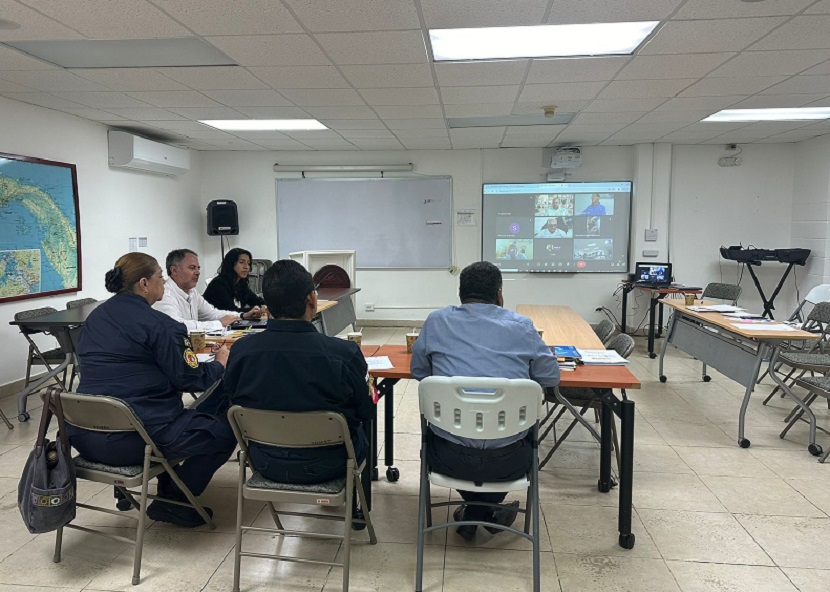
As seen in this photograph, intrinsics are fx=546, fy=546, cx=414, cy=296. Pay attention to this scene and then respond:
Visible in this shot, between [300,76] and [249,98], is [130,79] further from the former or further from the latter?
[300,76]

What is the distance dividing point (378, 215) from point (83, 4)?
534cm

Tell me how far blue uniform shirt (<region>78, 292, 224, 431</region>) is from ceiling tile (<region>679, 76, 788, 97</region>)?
4053 millimetres

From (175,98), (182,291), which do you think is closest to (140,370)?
(182,291)

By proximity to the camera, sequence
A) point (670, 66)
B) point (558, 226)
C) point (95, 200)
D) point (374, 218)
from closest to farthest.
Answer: point (670, 66)
point (95, 200)
point (558, 226)
point (374, 218)

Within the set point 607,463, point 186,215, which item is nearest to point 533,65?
point 607,463

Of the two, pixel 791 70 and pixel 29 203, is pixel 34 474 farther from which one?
pixel 791 70

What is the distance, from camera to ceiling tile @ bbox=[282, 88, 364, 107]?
A: 4359mm

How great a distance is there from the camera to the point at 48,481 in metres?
2.13

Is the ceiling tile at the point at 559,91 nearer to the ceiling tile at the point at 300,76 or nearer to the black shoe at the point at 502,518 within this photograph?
the ceiling tile at the point at 300,76

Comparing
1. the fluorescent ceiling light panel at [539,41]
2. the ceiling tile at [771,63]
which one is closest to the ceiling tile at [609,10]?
the fluorescent ceiling light panel at [539,41]

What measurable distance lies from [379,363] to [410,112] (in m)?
3.20

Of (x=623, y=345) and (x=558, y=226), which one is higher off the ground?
(x=558, y=226)

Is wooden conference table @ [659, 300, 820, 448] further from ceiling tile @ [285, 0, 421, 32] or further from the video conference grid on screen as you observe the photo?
ceiling tile @ [285, 0, 421, 32]

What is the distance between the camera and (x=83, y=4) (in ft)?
8.91
